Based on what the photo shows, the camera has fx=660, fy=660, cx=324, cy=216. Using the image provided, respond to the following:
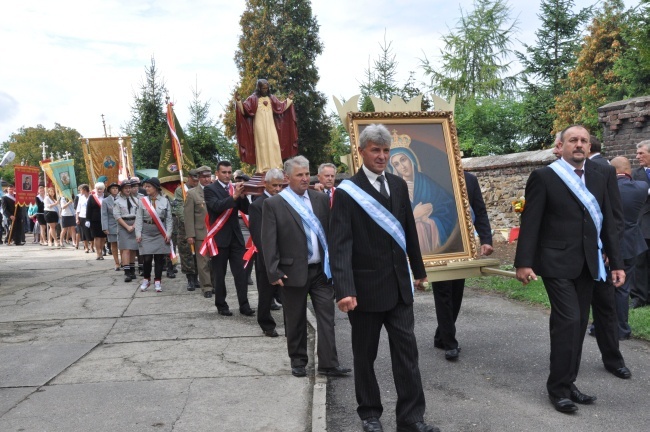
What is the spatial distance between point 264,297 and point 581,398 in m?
3.47

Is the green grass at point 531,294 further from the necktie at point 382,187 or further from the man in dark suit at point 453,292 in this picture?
the necktie at point 382,187

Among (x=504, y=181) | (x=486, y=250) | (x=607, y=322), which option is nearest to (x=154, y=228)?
(x=486, y=250)

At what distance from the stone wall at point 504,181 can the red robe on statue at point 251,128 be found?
6.69 metres

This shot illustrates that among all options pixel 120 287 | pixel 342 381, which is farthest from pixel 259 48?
pixel 342 381

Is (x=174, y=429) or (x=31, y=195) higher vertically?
(x=31, y=195)

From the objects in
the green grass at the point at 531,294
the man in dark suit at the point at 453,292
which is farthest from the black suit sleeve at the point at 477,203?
the green grass at the point at 531,294

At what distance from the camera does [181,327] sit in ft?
26.2

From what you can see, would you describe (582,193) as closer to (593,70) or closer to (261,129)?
(261,129)

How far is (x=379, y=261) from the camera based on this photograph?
14.1 ft

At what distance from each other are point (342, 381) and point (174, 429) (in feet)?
5.58

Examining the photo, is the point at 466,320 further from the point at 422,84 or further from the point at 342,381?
the point at 422,84

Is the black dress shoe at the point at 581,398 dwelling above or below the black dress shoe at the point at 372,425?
below

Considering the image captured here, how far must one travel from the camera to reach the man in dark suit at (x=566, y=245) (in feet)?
16.0

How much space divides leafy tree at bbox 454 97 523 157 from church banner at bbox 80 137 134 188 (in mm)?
13988
